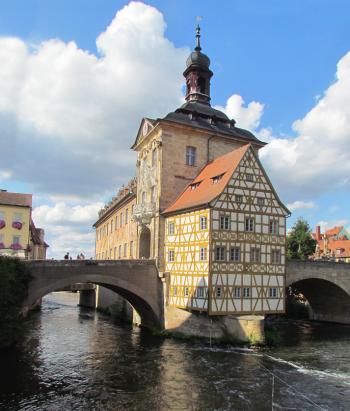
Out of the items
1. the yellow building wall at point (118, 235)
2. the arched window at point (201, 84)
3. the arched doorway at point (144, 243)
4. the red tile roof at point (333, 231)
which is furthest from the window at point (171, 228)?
the red tile roof at point (333, 231)

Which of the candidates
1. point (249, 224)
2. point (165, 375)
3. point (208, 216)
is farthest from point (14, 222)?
point (165, 375)

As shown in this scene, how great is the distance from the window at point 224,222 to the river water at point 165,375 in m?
6.65

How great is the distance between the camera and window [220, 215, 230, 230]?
25688mm

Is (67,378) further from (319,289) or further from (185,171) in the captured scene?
(319,289)

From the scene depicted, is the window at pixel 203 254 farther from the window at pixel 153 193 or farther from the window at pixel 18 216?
the window at pixel 18 216

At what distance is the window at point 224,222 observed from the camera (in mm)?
25688

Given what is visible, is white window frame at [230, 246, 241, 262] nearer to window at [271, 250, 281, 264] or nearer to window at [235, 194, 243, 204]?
window at [271, 250, 281, 264]

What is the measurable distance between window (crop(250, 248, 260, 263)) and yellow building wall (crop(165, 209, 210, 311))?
2897mm

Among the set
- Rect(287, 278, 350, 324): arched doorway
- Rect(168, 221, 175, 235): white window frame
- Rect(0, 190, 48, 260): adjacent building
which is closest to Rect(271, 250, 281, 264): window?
Rect(168, 221, 175, 235): white window frame

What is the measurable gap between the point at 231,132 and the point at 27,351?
21764mm

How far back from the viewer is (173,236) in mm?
29656

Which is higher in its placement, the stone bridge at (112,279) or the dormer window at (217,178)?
the dormer window at (217,178)

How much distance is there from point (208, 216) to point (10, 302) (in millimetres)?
11465

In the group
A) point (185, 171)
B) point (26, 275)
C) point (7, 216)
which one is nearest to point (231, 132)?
point (185, 171)
